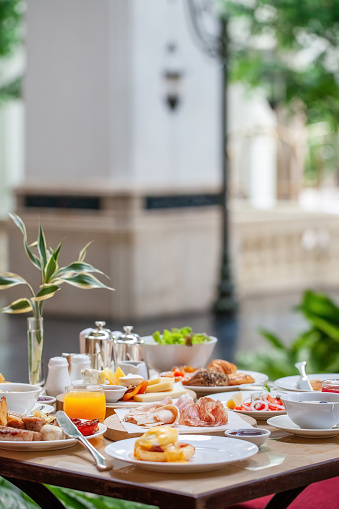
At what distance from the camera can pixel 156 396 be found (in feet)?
12.3

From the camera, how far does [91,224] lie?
1377cm

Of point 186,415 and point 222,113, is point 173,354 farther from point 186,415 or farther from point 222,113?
point 222,113

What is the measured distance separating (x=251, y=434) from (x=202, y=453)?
27 cm

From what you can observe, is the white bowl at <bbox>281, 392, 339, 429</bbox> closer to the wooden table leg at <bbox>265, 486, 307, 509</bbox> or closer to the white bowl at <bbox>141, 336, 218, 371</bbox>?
the wooden table leg at <bbox>265, 486, 307, 509</bbox>

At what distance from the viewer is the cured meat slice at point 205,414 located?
3355 millimetres

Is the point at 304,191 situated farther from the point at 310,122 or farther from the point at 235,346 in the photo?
the point at 235,346

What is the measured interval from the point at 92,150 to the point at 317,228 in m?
5.42

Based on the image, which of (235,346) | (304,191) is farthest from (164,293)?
(304,191)

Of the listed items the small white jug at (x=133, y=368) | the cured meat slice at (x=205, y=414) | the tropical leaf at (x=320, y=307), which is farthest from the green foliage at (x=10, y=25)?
the cured meat slice at (x=205, y=414)

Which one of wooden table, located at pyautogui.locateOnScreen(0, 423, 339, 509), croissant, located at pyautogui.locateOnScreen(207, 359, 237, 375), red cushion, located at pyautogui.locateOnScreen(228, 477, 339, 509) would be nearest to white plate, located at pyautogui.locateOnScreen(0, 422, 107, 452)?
wooden table, located at pyautogui.locateOnScreen(0, 423, 339, 509)

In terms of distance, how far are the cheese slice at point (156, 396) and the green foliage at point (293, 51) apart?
11.8 meters

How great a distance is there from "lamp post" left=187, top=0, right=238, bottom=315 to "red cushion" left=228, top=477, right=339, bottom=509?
975 centimetres

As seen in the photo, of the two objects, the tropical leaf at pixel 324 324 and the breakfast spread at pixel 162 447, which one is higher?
the breakfast spread at pixel 162 447

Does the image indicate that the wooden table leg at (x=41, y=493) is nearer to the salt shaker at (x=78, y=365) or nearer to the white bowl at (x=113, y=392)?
the white bowl at (x=113, y=392)
